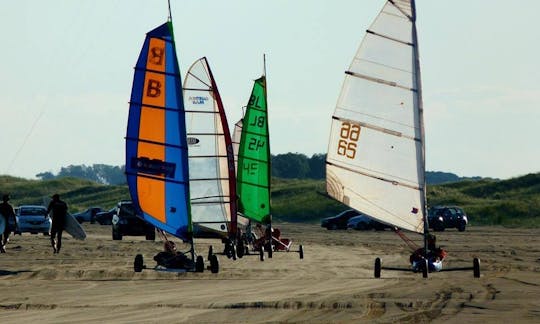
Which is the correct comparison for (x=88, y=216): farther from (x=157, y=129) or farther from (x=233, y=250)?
(x=157, y=129)

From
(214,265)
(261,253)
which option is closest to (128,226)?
(261,253)

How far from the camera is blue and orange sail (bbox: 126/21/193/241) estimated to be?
1192 inches

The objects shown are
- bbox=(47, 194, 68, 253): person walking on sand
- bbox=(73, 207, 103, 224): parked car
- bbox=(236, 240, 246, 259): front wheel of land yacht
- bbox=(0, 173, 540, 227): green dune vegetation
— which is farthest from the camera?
bbox=(73, 207, 103, 224): parked car

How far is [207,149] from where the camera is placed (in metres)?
36.8

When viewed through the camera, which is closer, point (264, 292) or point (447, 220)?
point (264, 292)

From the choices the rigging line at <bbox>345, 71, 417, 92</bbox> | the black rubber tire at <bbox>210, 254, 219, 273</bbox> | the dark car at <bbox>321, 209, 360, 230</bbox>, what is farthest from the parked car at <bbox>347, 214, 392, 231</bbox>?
the black rubber tire at <bbox>210, 254, 219, 273</bbox>

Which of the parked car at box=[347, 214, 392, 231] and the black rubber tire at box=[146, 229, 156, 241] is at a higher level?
the parked car at box=[347, 214, 392, 231]

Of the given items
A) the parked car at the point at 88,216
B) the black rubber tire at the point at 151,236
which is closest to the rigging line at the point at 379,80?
the black rubber tire at the point at 151,236

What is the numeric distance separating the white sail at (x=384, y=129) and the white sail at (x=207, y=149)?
567 cm

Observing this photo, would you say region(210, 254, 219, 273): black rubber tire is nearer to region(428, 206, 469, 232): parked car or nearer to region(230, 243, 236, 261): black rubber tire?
region(230, 243, 236, 261): black rubber tire

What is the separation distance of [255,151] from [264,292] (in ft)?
64.0

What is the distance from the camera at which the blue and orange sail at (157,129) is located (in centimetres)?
3027

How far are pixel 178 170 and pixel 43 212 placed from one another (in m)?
31.2

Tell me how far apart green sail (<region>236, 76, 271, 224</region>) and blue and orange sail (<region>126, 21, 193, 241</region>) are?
11701 mm
